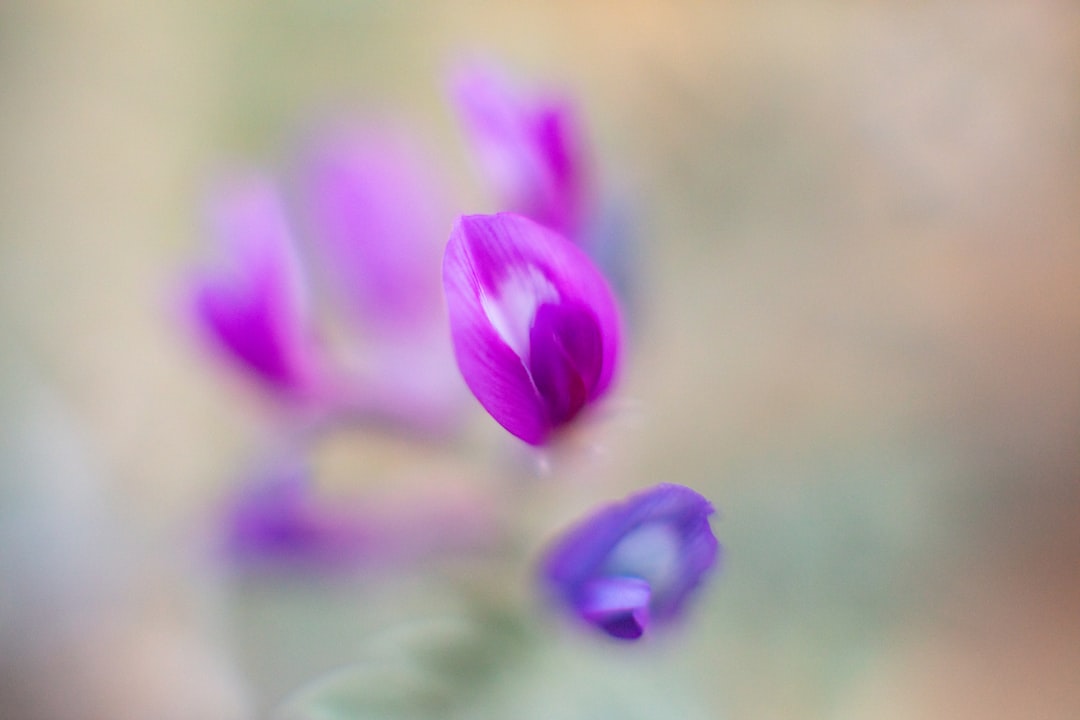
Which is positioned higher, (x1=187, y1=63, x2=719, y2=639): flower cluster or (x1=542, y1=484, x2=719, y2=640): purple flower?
(x1=187, y1=63, x2=719, y2=639): flower cluster

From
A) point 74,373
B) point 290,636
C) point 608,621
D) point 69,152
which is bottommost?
point 608,621

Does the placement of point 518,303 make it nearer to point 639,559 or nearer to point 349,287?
point 639,559

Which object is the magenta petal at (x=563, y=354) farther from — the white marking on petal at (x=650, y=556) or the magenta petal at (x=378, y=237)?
the magenta petal at (x=378, y=237)

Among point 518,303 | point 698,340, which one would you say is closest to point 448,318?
point 518,303

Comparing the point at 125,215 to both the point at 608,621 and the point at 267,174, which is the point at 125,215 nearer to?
the point at 267,174

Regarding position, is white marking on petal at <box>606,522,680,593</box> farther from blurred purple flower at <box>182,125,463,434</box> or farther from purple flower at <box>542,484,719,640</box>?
blurred purple flower at <box>182,125,463,434</box>

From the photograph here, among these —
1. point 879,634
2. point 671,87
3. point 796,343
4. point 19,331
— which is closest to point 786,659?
point 879,634

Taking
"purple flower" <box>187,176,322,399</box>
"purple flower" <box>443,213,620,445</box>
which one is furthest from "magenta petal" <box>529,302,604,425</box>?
"purple flower" <box>187,176,322,399</box>

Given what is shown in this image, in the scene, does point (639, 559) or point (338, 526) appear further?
point (338, 526)
